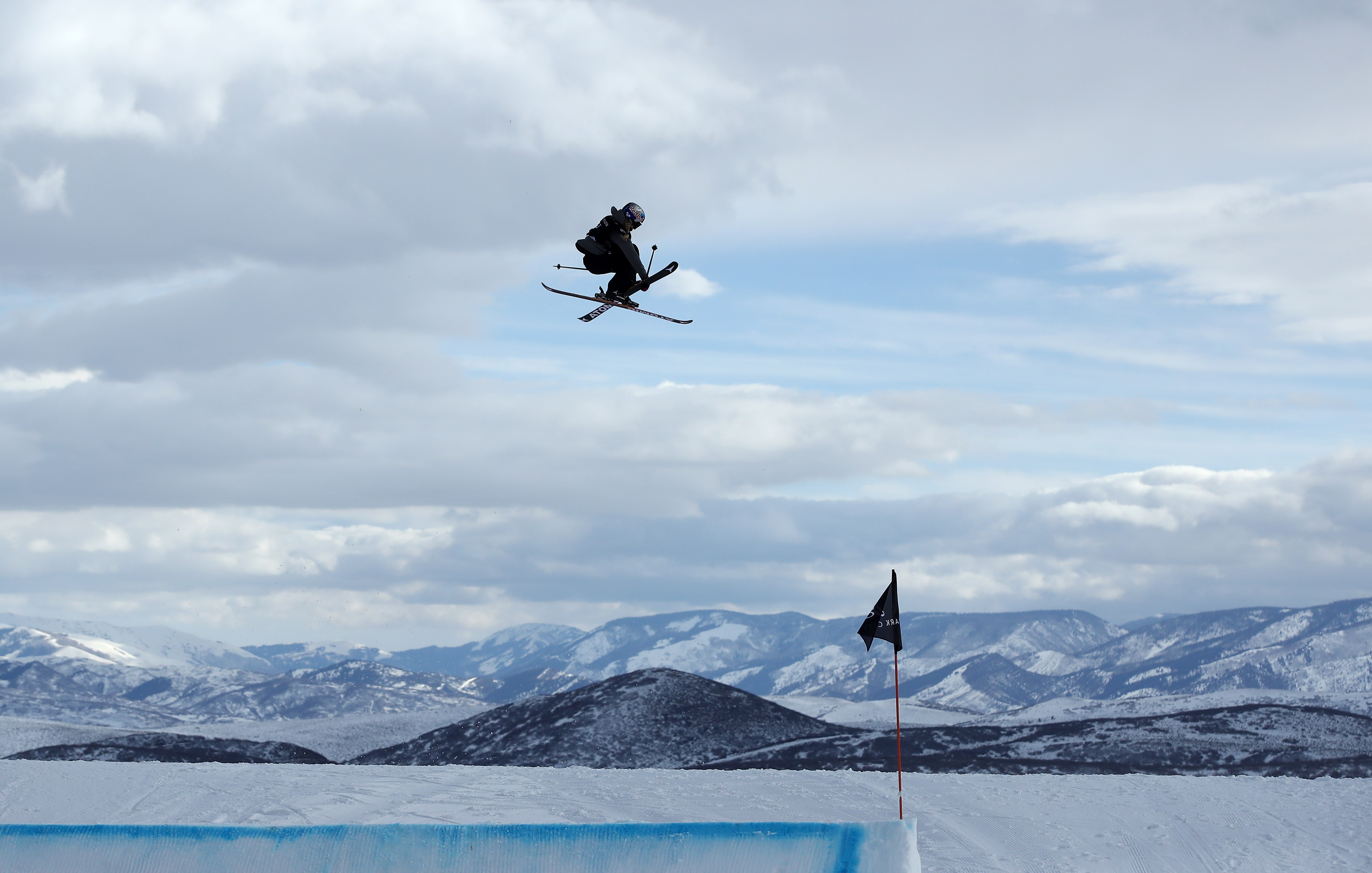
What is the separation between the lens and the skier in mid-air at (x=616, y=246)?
17828 mm

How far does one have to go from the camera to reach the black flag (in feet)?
65.7

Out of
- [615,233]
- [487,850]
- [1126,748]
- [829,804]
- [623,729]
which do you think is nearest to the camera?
[487,850]

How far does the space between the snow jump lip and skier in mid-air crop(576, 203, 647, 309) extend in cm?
834

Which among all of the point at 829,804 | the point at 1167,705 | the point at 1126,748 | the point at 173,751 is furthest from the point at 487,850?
the point at 1167,705

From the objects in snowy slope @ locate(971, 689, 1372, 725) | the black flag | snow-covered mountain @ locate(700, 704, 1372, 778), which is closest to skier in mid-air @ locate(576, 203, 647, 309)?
the black flag

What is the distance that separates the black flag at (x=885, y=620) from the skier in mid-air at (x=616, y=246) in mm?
6703

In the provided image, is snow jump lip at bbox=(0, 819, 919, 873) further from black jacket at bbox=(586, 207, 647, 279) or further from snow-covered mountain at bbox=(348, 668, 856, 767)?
snow-covered mountain at bbox=(348, 668, 856, 767)

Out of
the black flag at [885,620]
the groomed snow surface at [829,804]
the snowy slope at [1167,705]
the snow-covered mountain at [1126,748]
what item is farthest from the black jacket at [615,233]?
the snowy slope at [1167,705]

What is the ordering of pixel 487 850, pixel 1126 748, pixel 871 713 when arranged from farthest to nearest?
pixel 871 713
pixel 1126 748
pixel 487 850

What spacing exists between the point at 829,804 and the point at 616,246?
55.0 ft

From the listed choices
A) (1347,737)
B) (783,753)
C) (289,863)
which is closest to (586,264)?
(289,863)

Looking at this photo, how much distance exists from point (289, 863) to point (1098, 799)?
72.4 feet

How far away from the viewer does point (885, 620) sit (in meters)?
20.7

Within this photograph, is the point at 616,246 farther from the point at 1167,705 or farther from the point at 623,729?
the point at 1167,705
